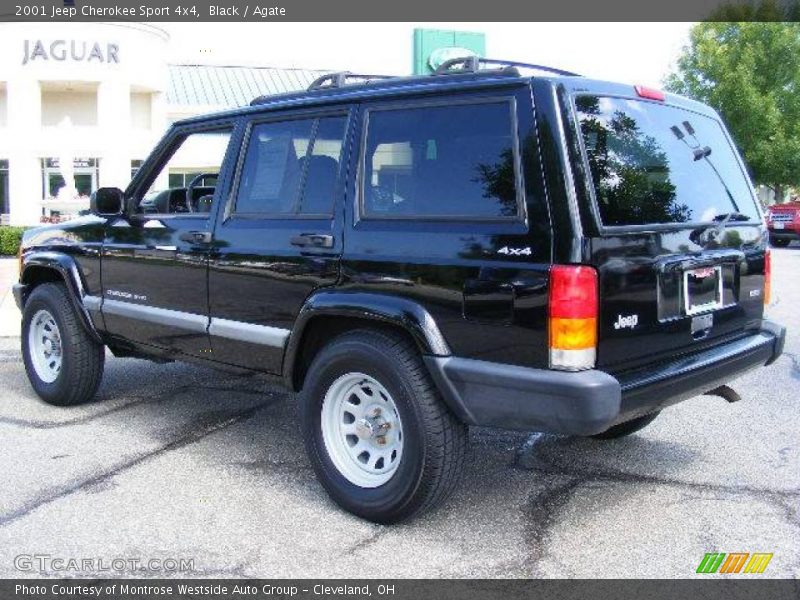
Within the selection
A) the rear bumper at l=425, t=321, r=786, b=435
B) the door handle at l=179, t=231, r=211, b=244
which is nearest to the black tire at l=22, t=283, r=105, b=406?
the door handle at l=179, t=231, r=211, b=244

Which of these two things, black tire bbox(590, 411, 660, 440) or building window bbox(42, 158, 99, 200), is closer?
black tire bbox(590, 411, 660, 440)

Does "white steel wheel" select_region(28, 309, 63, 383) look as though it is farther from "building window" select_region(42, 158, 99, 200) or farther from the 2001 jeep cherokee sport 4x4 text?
"building window" select_region(42, 158, 99, 200)

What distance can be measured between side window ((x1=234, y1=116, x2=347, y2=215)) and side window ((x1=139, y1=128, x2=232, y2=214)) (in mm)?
304

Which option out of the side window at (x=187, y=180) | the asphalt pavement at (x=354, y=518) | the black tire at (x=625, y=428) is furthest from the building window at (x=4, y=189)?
the black tire at (x=625, y=428)

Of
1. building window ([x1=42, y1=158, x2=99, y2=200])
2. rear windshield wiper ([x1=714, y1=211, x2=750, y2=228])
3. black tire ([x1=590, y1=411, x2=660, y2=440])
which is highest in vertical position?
building window ([x1=42, y1=158, x2=99, y2=200])

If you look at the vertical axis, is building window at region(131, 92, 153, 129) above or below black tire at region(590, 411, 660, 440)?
above

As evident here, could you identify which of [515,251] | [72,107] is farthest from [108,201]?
[72,107]

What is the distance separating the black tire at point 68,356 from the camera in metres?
5.54

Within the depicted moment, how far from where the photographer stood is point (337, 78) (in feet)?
14.4

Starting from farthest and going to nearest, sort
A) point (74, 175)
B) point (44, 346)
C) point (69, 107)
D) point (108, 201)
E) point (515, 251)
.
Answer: point (69, 107)
point (74, 175)
point (44, 346)
point (108, 201)
point (515, 251)

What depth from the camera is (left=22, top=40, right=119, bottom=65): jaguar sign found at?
34.2 meters

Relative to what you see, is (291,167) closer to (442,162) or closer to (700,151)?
(442,162)

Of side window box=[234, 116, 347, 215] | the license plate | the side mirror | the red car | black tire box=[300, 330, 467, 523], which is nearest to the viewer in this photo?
black tire box=[300, 330, 467, 523]

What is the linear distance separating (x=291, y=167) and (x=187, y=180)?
1.47m
